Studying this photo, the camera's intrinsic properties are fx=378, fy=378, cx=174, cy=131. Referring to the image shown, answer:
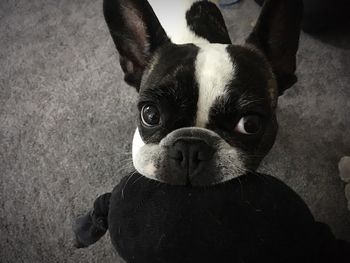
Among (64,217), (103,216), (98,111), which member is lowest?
(64,217)

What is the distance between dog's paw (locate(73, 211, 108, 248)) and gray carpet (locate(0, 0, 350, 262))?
1.19ft

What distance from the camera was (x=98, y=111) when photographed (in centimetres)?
225

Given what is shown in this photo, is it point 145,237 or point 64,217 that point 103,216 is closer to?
point 145,237

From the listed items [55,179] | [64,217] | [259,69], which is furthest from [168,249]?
[55,179]

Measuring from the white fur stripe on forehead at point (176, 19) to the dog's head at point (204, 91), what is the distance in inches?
11.5

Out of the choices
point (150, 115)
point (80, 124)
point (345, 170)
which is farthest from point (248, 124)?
point (80, 124)

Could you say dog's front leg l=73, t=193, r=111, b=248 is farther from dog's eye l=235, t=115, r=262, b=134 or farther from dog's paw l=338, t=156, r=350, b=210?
dog's paw l=338, t=156, r=350, b=210

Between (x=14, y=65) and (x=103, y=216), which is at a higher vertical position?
(x=103, y=216)

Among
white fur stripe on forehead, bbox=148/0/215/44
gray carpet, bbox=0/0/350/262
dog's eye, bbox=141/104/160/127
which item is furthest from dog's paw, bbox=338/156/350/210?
dog's eye, bbox=141/104/160/127

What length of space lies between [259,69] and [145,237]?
67cm

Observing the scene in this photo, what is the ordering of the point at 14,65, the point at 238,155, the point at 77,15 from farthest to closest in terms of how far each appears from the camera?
the point at 77,15
the point at 14,65
the point at 238,155

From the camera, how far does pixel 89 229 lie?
1.39 meters

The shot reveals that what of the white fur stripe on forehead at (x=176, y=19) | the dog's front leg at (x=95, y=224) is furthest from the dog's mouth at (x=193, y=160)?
the white fur stripe on forehead at (x=176, y=19)

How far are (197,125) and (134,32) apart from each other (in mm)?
472
